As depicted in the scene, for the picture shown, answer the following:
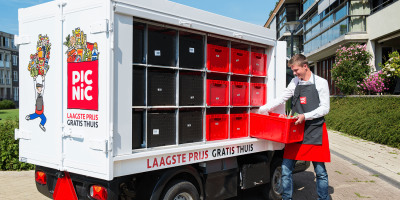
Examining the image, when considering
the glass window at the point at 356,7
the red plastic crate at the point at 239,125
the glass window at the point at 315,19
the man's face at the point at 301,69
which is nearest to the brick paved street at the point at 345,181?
the red plastic crate at the point at 239,125

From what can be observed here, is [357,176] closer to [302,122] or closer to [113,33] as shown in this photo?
[302,122]

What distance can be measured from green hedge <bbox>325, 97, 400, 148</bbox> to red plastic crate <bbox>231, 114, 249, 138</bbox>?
788cm

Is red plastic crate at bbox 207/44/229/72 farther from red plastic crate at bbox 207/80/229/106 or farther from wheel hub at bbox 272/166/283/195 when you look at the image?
wheel hub at bbox 272/166/283/195

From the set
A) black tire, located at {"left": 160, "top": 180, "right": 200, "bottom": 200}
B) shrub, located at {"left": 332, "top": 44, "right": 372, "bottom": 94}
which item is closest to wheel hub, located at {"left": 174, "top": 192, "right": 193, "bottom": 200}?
black tire, located at {"left": 160, "top": 180, "right": 200, "bottom": 200}

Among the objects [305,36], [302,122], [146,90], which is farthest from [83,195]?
[305,36]

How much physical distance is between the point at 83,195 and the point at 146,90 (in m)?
1.34

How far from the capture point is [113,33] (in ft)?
10.4

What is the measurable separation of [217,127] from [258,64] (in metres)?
1.42

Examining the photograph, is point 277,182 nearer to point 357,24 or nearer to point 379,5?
point 379,5

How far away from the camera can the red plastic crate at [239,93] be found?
491 cm

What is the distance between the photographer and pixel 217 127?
4672 mm

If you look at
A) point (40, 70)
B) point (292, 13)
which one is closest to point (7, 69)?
point (292, 13)

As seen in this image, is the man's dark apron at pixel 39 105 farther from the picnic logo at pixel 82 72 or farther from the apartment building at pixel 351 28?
the apartment building at pixel 351 28

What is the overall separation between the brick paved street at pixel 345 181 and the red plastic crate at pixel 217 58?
2445 mm
